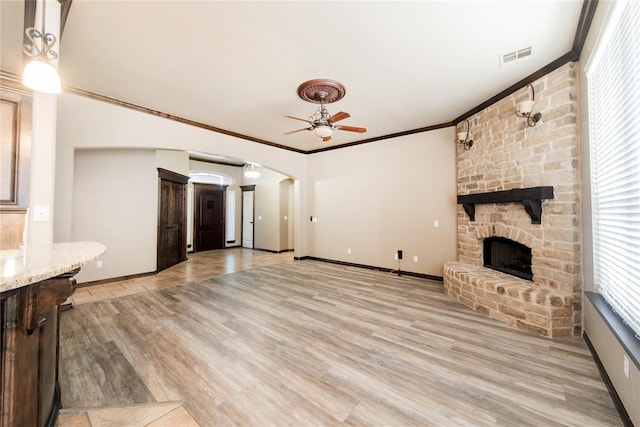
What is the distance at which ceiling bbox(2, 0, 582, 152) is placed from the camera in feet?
7.08

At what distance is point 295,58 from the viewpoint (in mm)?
2789

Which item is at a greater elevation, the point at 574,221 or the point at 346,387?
the point at 574,221

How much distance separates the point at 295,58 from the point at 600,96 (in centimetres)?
282

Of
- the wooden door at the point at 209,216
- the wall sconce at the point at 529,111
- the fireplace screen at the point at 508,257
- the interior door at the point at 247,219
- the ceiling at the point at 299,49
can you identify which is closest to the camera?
the ceiling at the point at 299,49

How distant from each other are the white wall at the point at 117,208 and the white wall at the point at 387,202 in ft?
12.0

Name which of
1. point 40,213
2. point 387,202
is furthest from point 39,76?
point 387,202

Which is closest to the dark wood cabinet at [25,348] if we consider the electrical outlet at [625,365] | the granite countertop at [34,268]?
the granite countertop at [34,268]

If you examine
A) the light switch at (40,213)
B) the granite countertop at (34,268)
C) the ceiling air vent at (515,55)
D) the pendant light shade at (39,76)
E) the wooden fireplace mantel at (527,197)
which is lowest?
the granite countertop at (34,268)

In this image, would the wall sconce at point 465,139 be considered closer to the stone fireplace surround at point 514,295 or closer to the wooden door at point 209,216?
the stone fireplace surround at point 514,295

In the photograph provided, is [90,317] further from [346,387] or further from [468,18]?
[468,18]

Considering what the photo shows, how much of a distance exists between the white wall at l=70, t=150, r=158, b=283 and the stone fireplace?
5572 millimetres

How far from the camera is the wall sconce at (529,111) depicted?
3021mm

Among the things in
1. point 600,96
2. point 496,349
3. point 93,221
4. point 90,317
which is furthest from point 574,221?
point 93,221

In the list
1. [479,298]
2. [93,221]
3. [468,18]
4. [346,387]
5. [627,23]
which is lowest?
[346,387]
